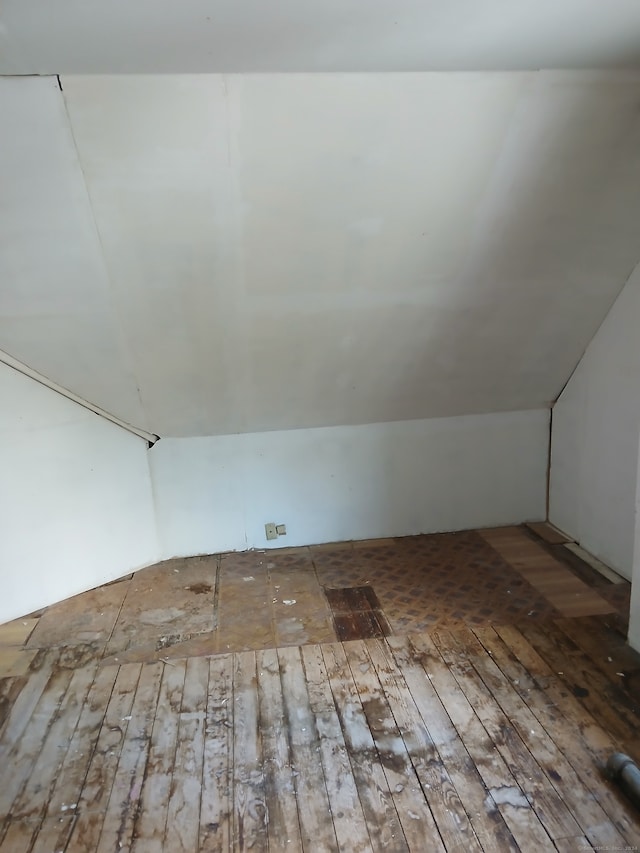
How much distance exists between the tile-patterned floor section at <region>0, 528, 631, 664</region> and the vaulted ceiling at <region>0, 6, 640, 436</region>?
0.89 metres

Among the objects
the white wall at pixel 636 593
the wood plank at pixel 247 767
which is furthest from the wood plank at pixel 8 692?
the white wall at pixel 636 593

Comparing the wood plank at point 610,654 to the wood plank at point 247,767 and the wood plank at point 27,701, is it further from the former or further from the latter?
the wood plank at point 27,701

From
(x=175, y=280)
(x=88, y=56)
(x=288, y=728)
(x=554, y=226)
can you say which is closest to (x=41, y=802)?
(x=288, y=728)

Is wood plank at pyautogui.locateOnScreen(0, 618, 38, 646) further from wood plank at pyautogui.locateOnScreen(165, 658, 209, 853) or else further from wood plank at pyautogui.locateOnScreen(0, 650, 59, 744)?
wood plank at pyautogui.locateOnScreen(165, 658, 209, 853)

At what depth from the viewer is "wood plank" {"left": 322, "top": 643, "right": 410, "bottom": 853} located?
163 cm

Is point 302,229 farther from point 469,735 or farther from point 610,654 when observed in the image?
point 610,654

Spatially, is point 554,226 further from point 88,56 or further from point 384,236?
point 88,56

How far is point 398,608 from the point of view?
2736 millimetres

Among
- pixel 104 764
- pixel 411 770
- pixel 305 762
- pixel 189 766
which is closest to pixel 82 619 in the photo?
pixel 104 764

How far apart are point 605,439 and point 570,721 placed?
1.51m

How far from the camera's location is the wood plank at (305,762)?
64.5 inches

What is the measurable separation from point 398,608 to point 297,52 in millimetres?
2186

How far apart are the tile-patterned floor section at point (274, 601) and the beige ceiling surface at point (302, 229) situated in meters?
0.84

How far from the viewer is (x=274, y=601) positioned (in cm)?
285
